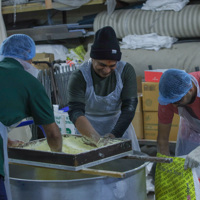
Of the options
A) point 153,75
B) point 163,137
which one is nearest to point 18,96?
point 163,137

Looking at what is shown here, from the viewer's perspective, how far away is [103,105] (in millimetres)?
2570

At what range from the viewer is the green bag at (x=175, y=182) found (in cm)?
203

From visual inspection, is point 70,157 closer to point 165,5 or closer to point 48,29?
point 165,5

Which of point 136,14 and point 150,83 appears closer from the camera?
point 150,83

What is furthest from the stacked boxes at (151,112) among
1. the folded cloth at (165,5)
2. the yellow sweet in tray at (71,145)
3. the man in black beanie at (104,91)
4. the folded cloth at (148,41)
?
the yellow sweet in tray at (71,145)

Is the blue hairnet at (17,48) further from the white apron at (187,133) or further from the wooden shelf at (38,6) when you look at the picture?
the wooden shelf at (38,6)

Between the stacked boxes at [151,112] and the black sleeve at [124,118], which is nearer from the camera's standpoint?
the black sleeve at [124,118]

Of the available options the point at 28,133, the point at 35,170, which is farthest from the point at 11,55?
the point at 28,133

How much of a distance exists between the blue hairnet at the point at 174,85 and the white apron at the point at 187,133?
26cm

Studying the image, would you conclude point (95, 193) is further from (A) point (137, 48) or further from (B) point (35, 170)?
(A) point (137, 48)

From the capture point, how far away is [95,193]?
1.73 meters

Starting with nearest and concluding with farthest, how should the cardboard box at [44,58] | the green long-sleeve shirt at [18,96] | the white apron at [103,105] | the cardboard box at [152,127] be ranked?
the green long-sleeve shirt at [18,96]
the white apron at [103,105]
the cardboard box at [152,127]
the cardboard box at [44,58]

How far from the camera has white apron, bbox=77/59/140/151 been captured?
2486 mm

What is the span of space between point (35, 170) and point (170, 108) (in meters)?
1.00
